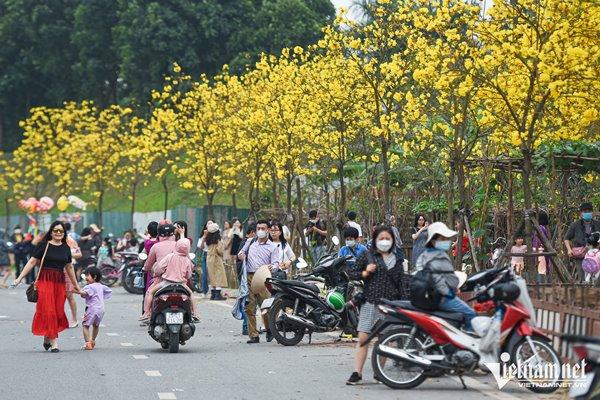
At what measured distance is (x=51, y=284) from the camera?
18250 mm

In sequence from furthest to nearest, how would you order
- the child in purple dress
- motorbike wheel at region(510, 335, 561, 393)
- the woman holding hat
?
the child in purple dress
the woman holding hat
motorbike wheel at region(510, 335, 561, 393)

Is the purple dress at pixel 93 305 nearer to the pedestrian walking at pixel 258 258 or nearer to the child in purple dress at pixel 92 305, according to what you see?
the child in purple dress at pixel 92 305

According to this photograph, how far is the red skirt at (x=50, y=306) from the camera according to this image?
59.2 ft

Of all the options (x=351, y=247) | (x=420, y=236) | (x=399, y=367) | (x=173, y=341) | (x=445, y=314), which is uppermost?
(x=420, y=236)

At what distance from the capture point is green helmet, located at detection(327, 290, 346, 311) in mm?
18703

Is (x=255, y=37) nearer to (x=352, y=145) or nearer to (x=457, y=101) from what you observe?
(x=352, y=145)

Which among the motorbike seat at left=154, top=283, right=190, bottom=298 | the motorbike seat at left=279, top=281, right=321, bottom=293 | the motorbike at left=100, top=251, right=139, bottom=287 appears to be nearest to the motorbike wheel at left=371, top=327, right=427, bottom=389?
the motorbike seat at left=154, top=283, right=190, bottom=298

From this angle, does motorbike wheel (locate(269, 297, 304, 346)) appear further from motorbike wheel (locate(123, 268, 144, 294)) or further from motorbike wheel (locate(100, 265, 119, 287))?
motorbike wheel (locate(100, 265, 119, 287))

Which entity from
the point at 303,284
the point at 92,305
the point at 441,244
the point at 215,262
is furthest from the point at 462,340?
the point at 215,262

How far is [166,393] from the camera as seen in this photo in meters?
13.2

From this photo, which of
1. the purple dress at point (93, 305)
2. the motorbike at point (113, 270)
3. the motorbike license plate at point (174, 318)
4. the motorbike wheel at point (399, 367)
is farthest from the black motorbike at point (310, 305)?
the motorbike at point (113, 270)

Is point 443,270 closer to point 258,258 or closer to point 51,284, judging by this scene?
point 258,258

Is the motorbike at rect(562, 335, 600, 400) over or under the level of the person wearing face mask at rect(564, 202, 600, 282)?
under

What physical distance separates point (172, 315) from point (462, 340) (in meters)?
5.48
